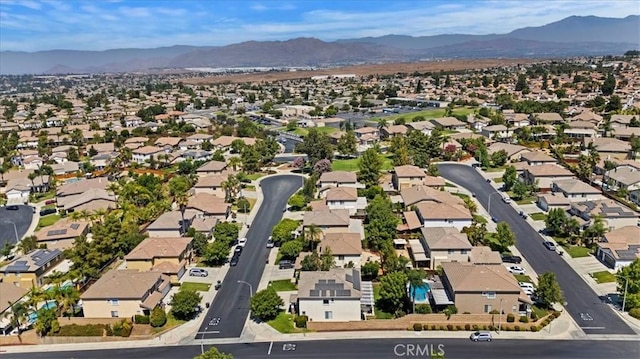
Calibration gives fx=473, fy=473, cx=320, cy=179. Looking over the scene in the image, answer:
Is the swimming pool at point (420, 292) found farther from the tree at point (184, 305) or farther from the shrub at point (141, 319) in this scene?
the shrub at point (141, 319)

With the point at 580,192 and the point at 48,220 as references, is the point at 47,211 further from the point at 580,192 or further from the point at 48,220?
the point at 580,192

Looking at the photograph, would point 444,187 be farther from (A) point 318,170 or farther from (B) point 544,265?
(B) point 544,265

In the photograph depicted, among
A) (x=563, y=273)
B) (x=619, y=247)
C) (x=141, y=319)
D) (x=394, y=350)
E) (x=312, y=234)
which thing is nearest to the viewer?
(x=394, y=350)

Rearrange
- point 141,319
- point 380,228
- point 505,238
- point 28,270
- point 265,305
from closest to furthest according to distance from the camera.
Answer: point 265,305
point 141,319
point 28,270
point 505,238
point 380,228

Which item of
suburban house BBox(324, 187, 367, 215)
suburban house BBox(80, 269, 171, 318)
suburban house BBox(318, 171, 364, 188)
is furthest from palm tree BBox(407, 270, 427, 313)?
suburban house BBox(318, 171, 364, 188)

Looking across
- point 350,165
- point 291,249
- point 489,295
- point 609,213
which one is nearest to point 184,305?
point 291,249

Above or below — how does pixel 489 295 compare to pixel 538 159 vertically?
below
